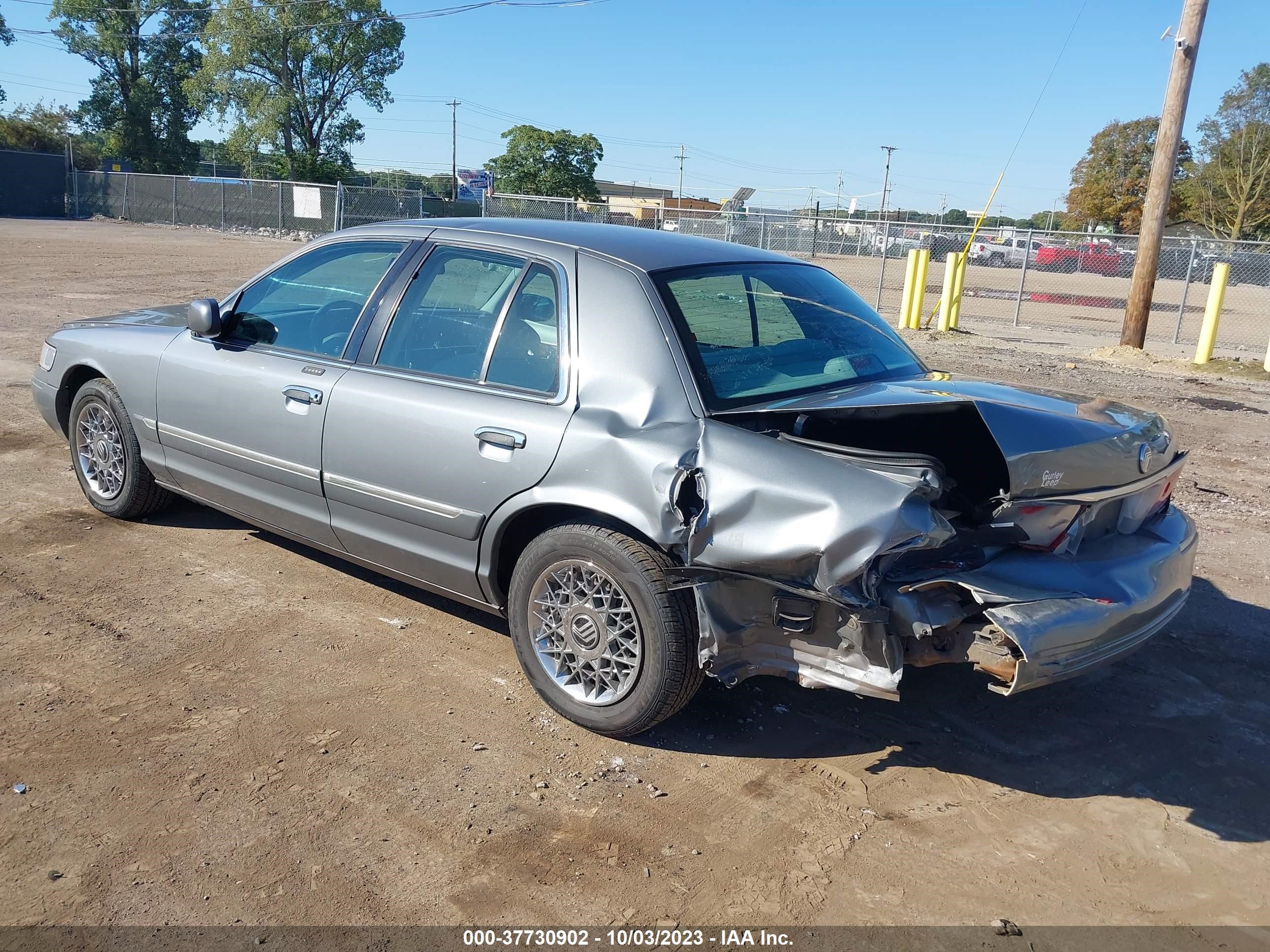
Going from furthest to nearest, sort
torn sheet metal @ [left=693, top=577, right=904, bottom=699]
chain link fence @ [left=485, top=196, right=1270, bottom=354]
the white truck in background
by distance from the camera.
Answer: the white truck in background
chain link fence @ [left=485, top=196, right=1270, bottom=354]
torn sheet metal @ [left=693, top=577, right=904, bottom=699]

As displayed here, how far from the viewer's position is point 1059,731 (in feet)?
12.5

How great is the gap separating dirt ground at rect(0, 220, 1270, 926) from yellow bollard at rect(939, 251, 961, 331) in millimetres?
12143

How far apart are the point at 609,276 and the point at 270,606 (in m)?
2.25

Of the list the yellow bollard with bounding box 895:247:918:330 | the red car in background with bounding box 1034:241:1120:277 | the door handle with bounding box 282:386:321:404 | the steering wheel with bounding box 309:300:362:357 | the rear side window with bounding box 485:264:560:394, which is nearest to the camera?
the rear side window with bounding box 485:264:560:394

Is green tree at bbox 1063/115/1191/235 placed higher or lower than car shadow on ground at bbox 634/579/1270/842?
higher

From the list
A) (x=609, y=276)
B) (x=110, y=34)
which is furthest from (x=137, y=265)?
(x=110, y=34)

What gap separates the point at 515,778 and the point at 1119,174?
55.1m

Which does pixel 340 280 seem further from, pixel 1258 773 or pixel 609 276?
pixel 1258 773

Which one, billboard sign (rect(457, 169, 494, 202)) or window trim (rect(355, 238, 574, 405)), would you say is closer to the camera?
window trim (rect(355, 238, 574, 405))

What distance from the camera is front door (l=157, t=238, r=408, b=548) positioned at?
440 centimetres

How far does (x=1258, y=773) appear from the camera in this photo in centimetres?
355

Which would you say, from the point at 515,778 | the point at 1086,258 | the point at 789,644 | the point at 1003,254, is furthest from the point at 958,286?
the point at 1003,254

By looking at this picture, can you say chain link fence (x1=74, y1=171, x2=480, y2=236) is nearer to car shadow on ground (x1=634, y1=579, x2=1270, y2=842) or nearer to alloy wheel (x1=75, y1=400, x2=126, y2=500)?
alloy wheel (x1=75, y1=400, x2=126, y2=500)

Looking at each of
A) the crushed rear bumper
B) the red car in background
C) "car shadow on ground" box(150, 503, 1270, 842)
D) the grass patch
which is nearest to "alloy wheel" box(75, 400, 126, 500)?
"car shadow on ground" box(150, 503, 1270, 842)
